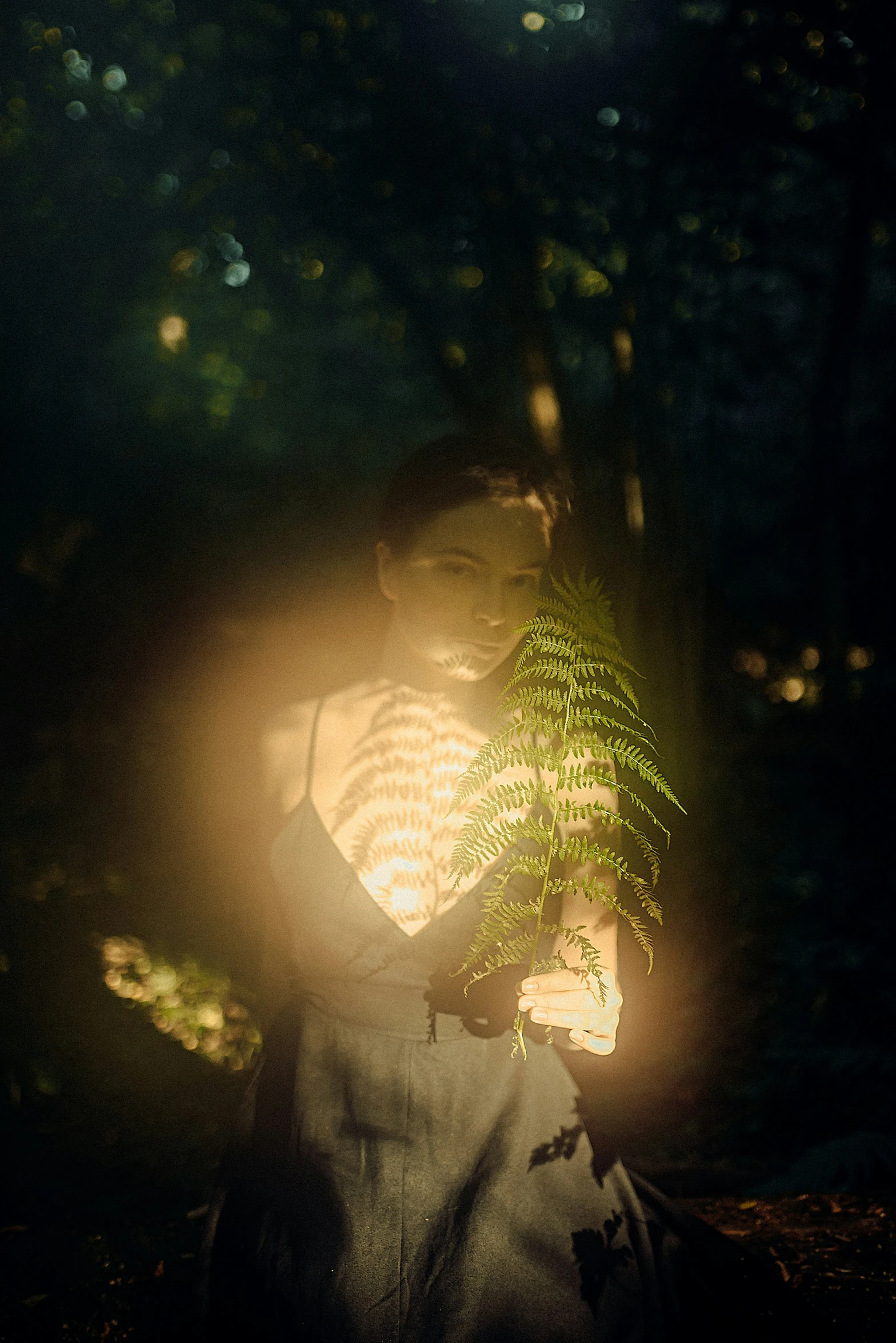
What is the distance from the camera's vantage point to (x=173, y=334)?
3.09 meters

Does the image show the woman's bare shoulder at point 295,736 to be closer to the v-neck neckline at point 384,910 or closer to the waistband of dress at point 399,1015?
the v-neck neckline at point 384,910

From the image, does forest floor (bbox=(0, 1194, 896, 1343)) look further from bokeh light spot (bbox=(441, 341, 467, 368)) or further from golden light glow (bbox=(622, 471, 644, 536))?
bokeh light spot (bbox=(441, 341, 467, 368))

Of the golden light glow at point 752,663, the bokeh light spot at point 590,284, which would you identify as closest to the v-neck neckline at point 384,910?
the bokeh light spot at point 590,284

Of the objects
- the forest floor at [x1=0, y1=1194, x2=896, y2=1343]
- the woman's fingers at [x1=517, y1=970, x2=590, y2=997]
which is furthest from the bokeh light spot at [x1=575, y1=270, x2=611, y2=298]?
the forest floor at [x1=0, y1=1194, x2=896, y2=1343]

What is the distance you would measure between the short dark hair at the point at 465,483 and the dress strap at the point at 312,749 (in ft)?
1.64

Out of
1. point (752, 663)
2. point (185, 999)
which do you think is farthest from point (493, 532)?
point (752, 663)

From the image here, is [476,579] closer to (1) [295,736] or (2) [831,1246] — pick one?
(1) [295,736]

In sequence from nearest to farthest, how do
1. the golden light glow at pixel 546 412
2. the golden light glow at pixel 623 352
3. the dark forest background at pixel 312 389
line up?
1. the golden light glow at pixel 546 412
2. the dark forest background at pixel 312 389
3. the golden light glow at pixel 623 352

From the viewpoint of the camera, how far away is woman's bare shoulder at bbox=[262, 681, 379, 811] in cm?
207

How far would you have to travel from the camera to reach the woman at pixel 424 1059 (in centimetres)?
164

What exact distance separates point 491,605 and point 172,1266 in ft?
8.61

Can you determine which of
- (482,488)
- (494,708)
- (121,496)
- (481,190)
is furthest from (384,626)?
(481,190)

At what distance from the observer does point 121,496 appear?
3.15 m

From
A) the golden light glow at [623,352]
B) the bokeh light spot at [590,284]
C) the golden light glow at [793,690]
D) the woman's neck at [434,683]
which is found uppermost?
the bokeh light spot at [590,284]
